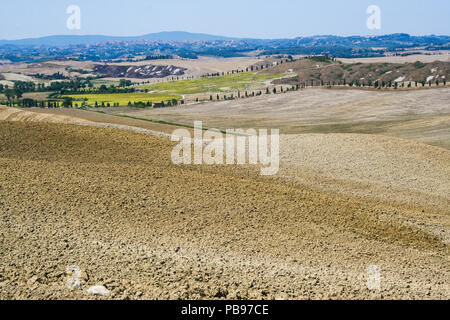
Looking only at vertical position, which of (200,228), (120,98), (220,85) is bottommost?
(200,228)

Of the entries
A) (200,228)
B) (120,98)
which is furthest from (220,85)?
(200,228)

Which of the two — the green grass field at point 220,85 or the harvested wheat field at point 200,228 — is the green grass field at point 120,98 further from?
the harvested wheat field at point 200,228

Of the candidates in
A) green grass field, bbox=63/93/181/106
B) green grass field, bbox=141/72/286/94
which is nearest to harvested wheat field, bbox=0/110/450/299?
green grass field, bbox=63/93/181/106

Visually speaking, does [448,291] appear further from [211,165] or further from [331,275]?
[211,165]

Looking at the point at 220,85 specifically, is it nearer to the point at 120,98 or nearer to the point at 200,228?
the point at 120,98

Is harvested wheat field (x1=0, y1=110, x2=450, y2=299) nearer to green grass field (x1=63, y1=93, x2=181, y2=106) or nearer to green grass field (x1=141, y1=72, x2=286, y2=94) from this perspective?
green grass field (x1=63, y1=93, x2=181, y2=106)
